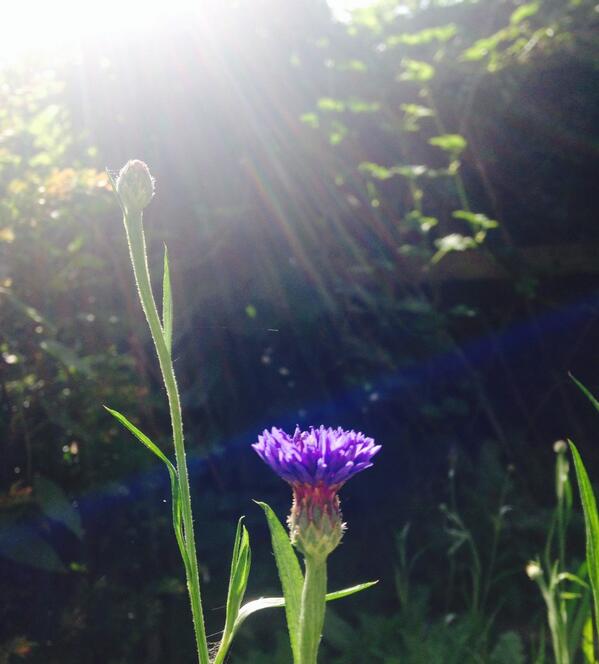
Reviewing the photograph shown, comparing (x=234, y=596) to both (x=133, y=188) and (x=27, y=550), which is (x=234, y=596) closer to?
(x=133, y=188)

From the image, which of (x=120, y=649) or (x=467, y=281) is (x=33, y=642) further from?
(x=467, y=281)

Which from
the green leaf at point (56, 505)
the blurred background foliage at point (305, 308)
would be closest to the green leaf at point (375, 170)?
the blurred background foliage at point (305, 308)

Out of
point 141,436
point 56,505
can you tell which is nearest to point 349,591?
point 141,436

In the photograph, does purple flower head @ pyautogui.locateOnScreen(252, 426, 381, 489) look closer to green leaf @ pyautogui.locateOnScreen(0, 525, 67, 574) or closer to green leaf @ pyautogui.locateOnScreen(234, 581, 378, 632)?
green leaf @ pyautogui.locateOnScreen(234, 581, 378, 632)

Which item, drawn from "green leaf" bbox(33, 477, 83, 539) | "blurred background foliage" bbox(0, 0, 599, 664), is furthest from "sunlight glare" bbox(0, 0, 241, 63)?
"green leaf" bbox(33, 477, 83, 539)

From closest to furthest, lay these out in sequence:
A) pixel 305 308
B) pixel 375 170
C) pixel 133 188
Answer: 1. pixel 133 188
2. pixel 305 308
3. pixel 375 170

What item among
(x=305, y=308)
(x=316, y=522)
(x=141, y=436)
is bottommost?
(x=305, y=308)

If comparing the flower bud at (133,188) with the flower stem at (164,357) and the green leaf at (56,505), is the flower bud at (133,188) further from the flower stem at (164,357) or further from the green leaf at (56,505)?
the green leaf at (56,505)
